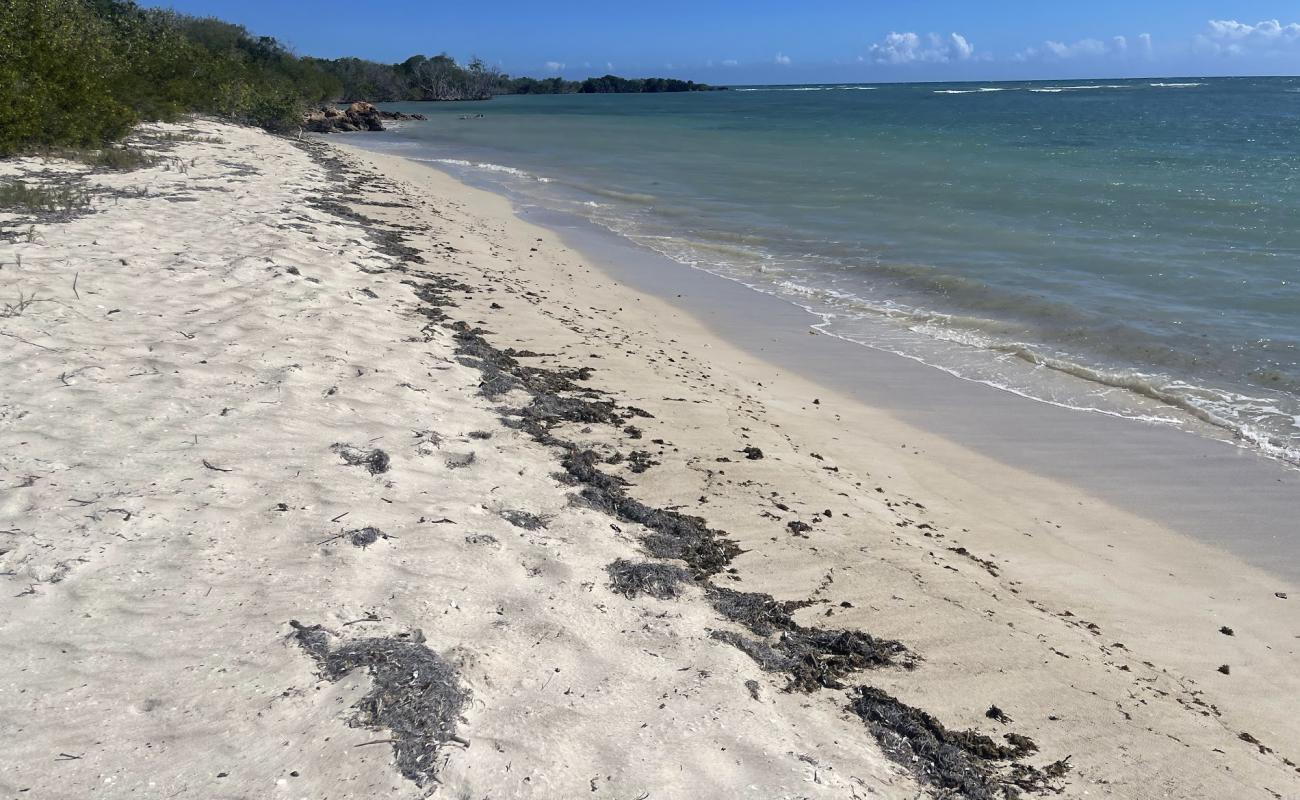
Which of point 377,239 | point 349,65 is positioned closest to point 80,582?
point 377,239

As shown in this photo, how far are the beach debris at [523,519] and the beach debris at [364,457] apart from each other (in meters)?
0.72

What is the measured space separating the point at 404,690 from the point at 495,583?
2.69 feet

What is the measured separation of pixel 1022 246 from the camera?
14672mm

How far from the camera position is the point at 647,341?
8484 millimetres

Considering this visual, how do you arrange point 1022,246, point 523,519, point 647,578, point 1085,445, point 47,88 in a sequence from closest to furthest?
point 647,578, point 523,519, point 1085,445, point 47,88, point 1022,246

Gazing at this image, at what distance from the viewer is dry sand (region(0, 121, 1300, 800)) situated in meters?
2.59

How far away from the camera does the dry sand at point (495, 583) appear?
2586mm

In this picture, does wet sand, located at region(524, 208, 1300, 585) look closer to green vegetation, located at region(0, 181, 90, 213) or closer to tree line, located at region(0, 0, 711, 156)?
green vegetation, located at region(0, 181, 90, 213)

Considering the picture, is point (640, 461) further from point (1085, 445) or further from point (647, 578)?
point (1085, 445)

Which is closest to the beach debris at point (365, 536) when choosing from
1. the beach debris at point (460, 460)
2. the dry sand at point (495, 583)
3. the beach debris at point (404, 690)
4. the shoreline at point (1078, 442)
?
the dry sand at point (495, 583)

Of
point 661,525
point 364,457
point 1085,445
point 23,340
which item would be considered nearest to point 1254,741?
point 661,525

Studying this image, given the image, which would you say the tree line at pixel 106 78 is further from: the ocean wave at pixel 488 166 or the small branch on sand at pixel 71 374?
the small branch on sand at pixel 71 374

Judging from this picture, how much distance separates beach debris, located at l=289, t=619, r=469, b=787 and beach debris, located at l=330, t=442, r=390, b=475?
1.40 metres

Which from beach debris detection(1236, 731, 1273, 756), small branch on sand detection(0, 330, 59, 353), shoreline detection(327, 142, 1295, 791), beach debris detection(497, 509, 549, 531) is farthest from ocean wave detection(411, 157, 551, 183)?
beach debris detection(1236, 731, 1273, 756)
